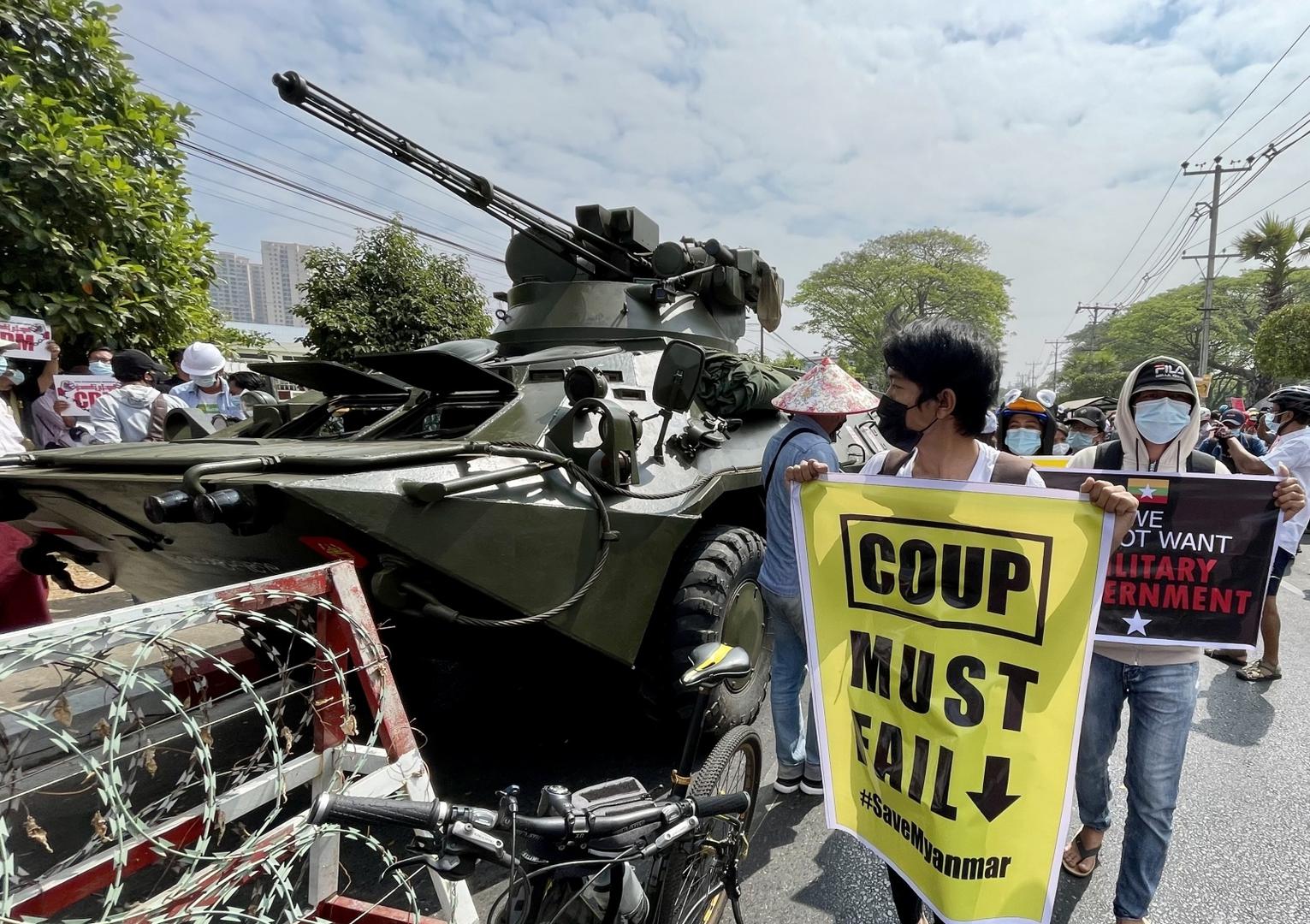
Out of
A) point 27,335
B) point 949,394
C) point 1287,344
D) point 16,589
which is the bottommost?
point 16,589

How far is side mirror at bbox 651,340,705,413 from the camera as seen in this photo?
304 centimetres

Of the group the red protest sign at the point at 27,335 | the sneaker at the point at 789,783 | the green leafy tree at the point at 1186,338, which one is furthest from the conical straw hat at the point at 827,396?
the green leafy tree at the point at 1186,338

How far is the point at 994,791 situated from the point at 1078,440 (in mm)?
5746

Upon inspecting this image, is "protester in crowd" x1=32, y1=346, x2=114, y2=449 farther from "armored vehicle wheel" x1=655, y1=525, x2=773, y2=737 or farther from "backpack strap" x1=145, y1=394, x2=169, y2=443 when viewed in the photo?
"armored vehicle wheel" x1=655, y1=525, x2=773, y2=737

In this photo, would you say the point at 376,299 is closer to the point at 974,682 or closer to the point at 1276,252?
the point at 974,682

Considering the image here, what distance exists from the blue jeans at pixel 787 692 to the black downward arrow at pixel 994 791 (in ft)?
4.44

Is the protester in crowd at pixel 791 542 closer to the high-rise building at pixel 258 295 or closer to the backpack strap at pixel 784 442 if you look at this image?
the backpack strap at pixel 784 442

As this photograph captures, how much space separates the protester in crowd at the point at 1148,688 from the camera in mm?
2014

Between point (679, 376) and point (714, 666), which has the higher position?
point (679, 376)

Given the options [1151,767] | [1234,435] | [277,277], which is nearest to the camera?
[1151,767]

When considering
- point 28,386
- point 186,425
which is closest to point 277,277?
point 28,386

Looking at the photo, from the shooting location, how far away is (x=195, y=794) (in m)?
3.12

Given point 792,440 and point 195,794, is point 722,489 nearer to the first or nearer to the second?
point 792,440

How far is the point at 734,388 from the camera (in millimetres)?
4109
